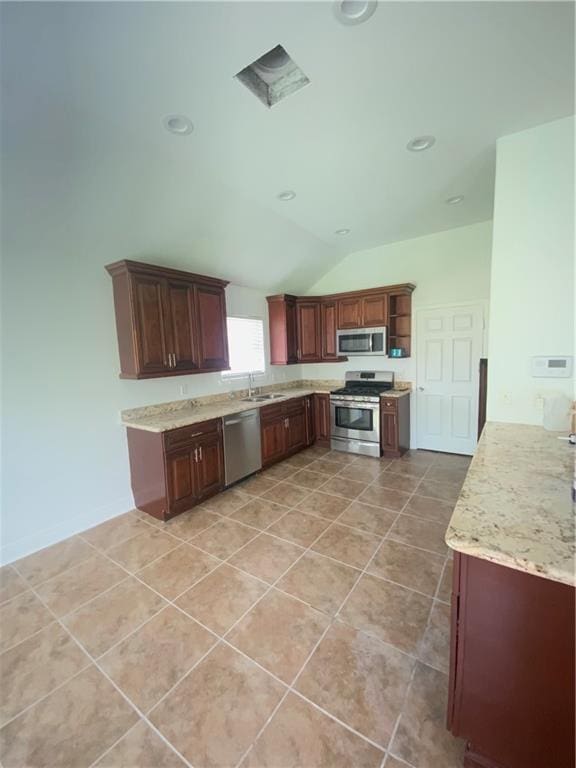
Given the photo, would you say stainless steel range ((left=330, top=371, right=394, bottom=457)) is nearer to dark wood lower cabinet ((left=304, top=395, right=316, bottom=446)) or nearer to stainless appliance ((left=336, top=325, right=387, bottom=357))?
dark wood lower cabinet ((left=304, top=395, right=316, bottom=446))

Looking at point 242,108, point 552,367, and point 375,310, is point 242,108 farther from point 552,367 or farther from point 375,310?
point 375,310

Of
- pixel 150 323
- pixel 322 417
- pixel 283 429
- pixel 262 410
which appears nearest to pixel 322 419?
pixel 322 417

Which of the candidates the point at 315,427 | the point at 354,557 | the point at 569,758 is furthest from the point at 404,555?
the point at 315,427

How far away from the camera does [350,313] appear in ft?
16.1

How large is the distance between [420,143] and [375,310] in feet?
8.04

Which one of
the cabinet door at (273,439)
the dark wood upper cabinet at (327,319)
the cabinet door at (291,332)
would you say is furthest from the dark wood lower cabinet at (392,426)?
the cabinet door at (291,332)

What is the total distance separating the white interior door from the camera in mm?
4242

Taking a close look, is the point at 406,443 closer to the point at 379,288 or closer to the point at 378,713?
the point at 379,288

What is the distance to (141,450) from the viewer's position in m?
3.18

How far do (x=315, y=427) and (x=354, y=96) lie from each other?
4.12 metres

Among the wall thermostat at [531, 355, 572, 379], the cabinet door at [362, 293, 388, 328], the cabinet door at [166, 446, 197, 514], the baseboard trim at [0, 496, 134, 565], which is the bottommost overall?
the baseboard trim at [0, 496, 134, 565]

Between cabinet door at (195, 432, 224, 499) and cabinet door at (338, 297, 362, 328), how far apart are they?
2.67m

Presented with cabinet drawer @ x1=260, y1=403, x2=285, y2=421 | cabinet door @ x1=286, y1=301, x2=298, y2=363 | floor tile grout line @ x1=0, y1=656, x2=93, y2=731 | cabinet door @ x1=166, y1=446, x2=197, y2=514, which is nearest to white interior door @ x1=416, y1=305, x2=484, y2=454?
cabinet door @ x1=286, y1=301, x2=298, y2=363

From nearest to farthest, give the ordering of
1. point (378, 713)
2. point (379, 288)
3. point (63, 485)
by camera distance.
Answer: point (378, 713) → point (63, 485) → point (379, 288)
